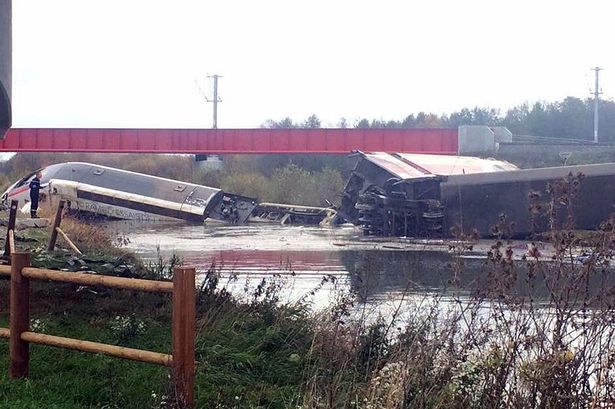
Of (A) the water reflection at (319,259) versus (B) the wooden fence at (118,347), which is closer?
(B) the wooden fence at (118,347)

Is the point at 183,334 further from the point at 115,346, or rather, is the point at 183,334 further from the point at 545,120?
the point at 545,120

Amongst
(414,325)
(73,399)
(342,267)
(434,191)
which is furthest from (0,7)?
(434,191)

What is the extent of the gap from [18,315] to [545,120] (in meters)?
72.1

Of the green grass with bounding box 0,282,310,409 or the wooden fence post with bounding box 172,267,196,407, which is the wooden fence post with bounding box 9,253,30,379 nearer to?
the green grass with bounding box 0,282,310,409

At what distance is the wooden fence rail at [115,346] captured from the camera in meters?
5.57

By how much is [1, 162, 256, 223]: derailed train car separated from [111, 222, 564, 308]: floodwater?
4.95 m

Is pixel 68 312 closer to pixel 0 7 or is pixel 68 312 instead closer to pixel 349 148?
pixel 0 7

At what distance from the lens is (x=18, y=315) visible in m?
6.38

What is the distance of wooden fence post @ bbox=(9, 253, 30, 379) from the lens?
251 inches

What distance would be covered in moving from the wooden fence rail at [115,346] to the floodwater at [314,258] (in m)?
2.65

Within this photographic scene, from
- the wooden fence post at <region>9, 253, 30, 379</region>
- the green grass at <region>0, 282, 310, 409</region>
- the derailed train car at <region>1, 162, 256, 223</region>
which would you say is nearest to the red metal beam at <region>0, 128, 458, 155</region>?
the derailed train car at <region>1, 162, 256, 223</region>

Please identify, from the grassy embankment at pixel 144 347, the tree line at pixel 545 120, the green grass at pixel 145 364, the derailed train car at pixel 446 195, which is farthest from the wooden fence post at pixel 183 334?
the tree line at pixel 545 120

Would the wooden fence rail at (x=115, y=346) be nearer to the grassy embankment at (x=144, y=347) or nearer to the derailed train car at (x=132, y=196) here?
the grassy embankment at (x=144, y=347)

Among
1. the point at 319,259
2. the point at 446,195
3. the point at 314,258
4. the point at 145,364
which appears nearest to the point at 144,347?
the point at 145,364
